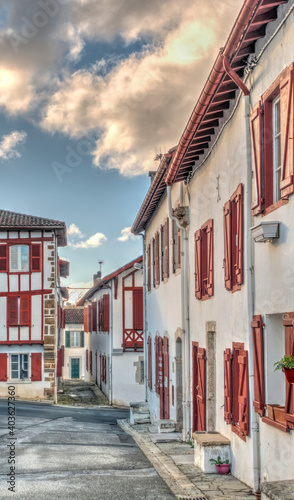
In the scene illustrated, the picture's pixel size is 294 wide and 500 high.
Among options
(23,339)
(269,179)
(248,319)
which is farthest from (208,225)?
(23,339)

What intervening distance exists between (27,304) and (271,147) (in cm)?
2036

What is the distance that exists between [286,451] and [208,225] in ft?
16.9

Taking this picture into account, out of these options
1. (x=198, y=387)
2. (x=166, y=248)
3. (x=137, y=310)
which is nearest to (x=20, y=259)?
(x=137, y=310)

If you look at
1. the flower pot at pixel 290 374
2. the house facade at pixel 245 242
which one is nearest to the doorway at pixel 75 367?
the house facade at pixel 245 242

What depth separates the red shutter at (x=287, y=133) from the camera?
20.9ft

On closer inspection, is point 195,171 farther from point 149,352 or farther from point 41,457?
point 149,352

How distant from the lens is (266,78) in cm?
735

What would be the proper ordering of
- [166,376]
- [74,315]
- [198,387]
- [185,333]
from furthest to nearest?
[74,315] → [166,376] → [185,333] → [198,387]

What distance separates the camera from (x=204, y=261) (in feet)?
39.7

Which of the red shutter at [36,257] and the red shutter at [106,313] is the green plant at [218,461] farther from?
the red shutter at [106,313]

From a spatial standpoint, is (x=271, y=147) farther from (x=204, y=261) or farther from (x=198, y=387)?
(x=198, y=387)

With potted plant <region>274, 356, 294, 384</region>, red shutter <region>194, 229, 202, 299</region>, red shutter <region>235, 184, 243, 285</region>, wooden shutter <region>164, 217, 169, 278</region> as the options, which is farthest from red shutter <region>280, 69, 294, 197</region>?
wooden shutter <region>164, 217, 169, 278</region>

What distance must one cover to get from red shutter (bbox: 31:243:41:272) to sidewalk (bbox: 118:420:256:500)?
1285 cm

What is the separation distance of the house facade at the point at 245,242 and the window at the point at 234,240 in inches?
0.6
